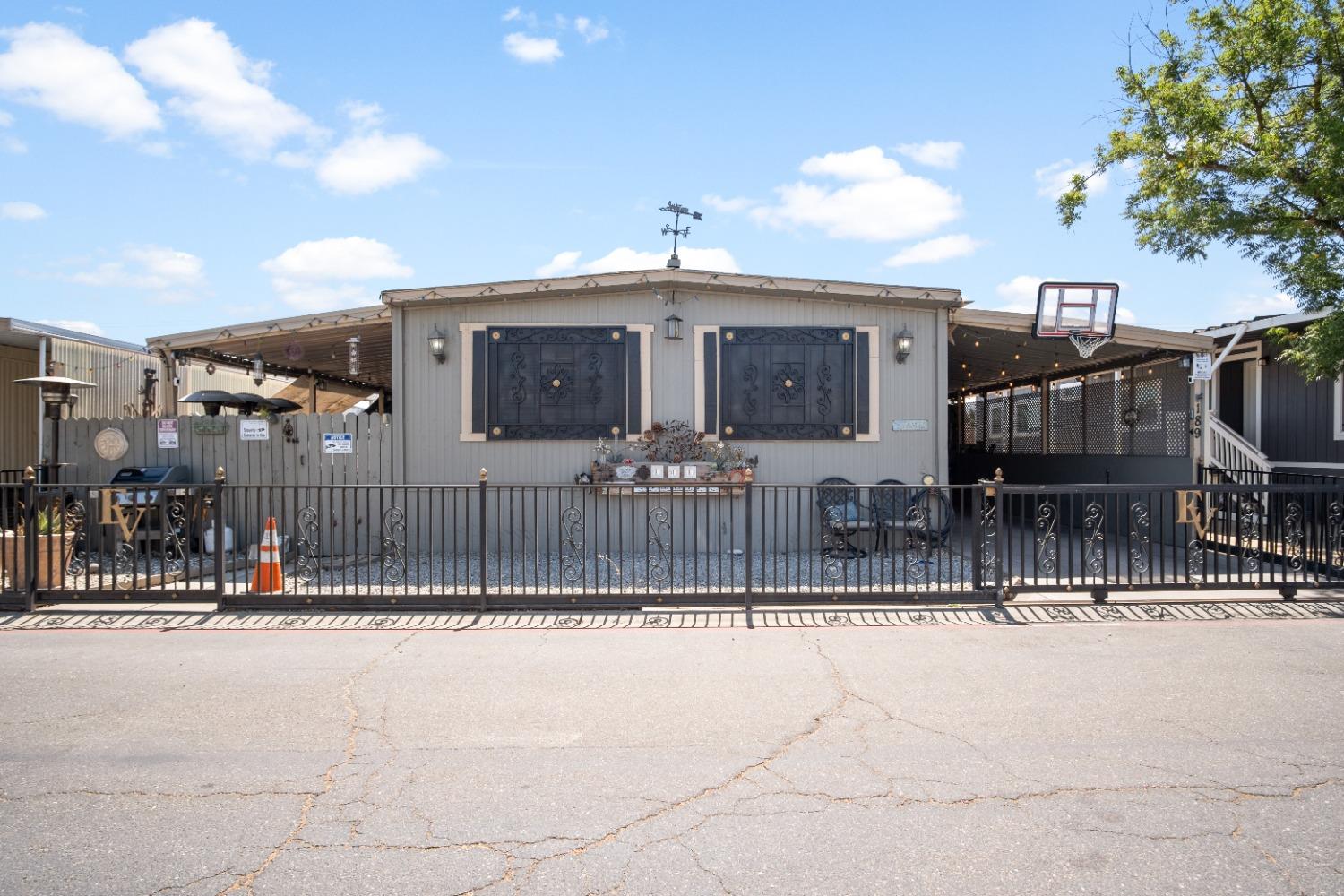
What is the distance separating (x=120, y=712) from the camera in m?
4.92

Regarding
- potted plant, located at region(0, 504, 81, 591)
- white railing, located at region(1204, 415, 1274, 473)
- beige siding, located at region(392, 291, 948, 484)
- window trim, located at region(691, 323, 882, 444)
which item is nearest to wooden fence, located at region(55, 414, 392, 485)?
beige siding, located at region(392, 291, 948, 484)

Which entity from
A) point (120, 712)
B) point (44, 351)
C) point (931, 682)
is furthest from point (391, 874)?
point (44, 351)

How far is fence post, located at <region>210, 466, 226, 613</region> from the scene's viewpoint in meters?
7.43

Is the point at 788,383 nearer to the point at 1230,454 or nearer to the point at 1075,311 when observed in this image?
the point at 1075,311

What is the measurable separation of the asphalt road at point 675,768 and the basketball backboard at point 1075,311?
18.6ft

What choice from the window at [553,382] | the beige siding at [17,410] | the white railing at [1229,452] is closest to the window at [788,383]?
the window at [553,382]

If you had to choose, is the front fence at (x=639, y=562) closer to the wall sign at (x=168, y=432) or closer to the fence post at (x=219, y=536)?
the fence post at (x=219, y=536)

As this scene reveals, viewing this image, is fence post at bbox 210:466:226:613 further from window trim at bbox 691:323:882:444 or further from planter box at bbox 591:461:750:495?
window trim at bbox 691:323:882:444

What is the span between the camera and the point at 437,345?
1120cm

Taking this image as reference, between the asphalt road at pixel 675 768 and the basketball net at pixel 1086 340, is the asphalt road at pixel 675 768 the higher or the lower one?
the lower one

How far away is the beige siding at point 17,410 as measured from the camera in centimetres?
1509

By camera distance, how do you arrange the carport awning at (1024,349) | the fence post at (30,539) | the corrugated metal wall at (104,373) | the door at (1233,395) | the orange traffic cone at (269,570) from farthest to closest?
the door at (1233,395) → the corrugated metal wall at (104,373) → the carport awning at (1024,349) → the orange traffic cone at (269,570) → the fence post at (30,539)

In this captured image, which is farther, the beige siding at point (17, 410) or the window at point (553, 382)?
the beige siding at point (17, 410)

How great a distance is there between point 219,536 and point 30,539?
1806 mm
